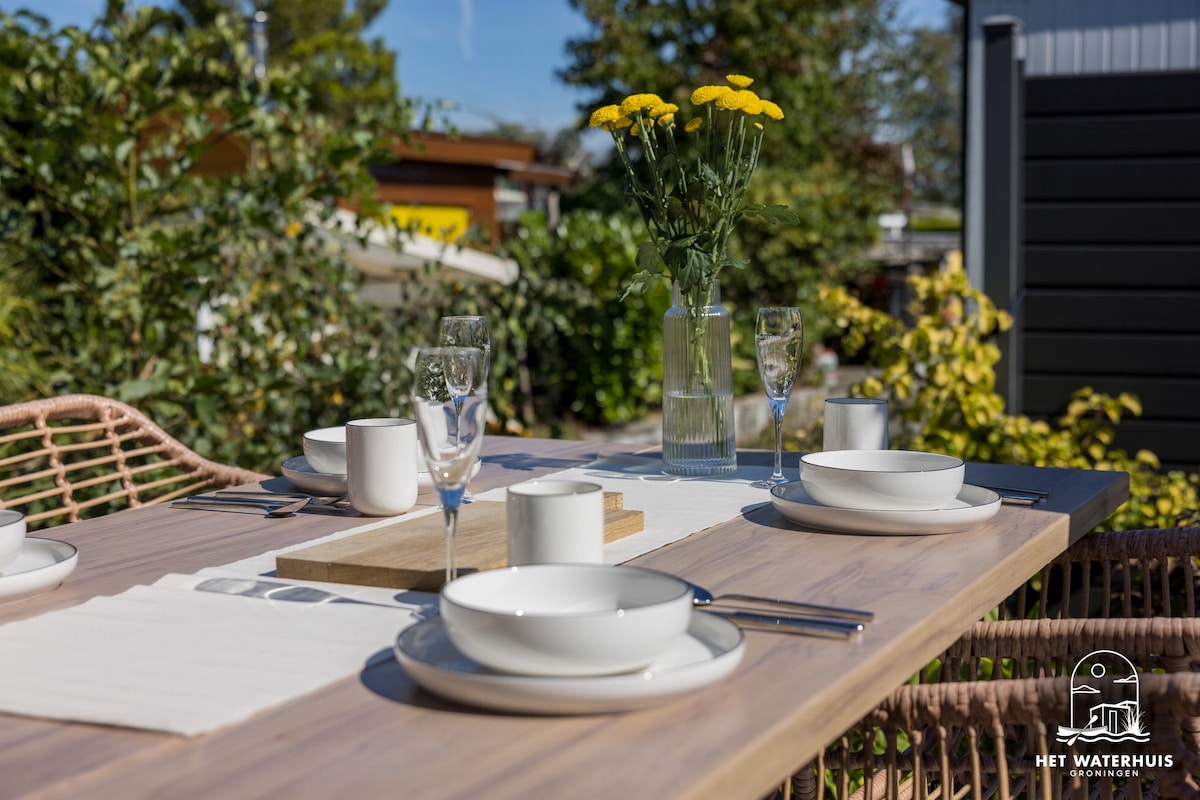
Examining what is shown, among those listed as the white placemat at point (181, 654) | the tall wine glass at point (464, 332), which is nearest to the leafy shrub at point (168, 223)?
the tall wine glass at point (464, 332)

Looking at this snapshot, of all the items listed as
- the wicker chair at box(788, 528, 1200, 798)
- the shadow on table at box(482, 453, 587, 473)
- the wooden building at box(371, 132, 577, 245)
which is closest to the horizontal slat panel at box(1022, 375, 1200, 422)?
the wicker chair at box(788, 528, 1200, 798)

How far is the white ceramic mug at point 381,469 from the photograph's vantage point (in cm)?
175

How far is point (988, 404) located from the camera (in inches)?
154

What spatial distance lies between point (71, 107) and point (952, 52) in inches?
1570

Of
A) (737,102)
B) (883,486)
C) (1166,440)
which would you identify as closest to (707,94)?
(737,102)

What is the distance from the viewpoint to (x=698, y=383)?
2.12 metres

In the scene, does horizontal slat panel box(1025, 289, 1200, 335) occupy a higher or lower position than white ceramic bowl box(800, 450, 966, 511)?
higher

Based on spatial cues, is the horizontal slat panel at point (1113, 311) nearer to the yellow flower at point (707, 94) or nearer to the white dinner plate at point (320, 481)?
the yellow flower at point (707, 94)

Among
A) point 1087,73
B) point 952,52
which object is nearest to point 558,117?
point 952,52

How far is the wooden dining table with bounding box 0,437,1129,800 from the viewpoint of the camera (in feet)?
2.84

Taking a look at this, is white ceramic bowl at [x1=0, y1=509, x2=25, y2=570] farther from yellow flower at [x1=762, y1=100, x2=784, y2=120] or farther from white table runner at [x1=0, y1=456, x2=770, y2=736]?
yellow flower at [x1=762, y1=100, x2=784, y2=120]

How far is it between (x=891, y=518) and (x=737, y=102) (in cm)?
74

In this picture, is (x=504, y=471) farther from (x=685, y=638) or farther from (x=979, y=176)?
(x=979, y=176)

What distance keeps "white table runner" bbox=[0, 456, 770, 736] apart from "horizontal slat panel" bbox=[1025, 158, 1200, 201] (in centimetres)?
351
